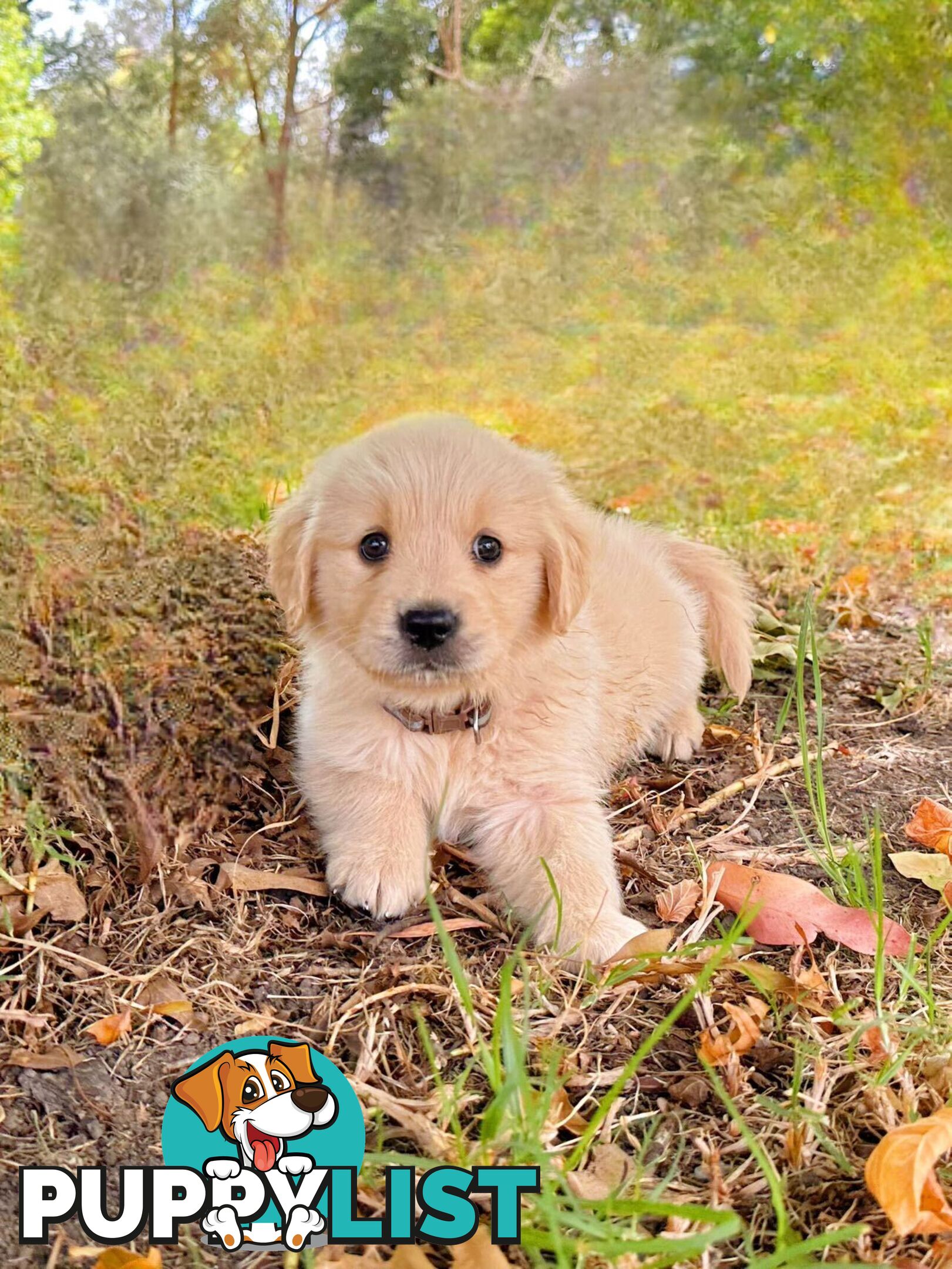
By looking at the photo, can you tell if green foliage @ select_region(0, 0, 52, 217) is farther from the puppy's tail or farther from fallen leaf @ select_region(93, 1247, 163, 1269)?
fallen leaf @ select_region(93, 1247, 163, 1269)

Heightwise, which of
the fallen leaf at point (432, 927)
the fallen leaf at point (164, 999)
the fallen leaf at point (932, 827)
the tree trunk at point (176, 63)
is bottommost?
the fallen leaf at point (164, 999)

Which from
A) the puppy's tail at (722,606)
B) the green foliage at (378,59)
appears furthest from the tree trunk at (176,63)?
the puppy's tail at (722,606)

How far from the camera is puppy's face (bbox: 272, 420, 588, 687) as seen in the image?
74.9 inches

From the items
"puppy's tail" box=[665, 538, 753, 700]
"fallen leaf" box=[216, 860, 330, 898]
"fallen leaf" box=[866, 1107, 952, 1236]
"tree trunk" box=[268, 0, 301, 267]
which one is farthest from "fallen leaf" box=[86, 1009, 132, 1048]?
"tree trunk" box=[268, 0, 301, 267]

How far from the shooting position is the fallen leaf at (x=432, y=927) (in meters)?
1.98

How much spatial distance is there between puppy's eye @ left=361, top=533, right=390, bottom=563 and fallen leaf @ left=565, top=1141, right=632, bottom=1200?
99 centimetres

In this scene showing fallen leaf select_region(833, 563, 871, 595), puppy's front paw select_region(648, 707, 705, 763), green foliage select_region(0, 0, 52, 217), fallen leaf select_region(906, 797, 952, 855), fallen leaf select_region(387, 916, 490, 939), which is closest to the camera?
fallen leaf select_region(387, 916, 490, 939)

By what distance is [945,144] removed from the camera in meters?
5.98

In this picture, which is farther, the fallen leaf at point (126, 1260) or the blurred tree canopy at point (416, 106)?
the blurred tree canopy at point (416, 106)

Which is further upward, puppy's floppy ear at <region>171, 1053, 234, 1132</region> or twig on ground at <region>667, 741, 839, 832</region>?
twig on ground at <region>667, 741, 839, 832</region>

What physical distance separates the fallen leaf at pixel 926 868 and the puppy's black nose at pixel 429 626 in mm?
1000

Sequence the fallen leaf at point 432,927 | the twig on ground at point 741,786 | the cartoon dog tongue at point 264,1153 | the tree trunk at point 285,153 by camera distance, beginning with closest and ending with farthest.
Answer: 1. the cartoon dog tongue at point 264,1153
2. the fallen leaf at point 432,927
3. the twig on ground at point 741,786
4. the tree trunk at point 285,153

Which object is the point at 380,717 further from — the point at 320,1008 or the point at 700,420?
the point at 700,420

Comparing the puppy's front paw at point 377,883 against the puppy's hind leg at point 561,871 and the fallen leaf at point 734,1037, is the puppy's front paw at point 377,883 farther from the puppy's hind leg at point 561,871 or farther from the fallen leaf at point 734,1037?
the fallen leaf at point 734,1037
